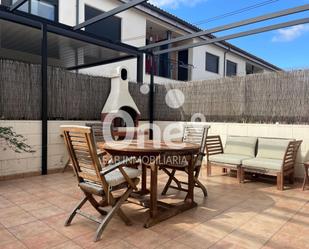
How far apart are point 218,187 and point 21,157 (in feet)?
12.3

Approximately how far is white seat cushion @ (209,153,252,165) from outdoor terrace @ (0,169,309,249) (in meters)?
0.80

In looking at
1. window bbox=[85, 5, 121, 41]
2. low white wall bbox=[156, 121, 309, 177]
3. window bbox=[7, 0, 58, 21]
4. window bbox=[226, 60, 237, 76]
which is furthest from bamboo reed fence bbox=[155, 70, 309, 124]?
window bbox=[226, 60, 237, 76]

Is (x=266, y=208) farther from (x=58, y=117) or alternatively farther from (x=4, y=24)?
(x=4, y=24)

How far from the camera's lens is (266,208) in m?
3.53

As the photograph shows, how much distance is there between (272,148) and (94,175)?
3.72m

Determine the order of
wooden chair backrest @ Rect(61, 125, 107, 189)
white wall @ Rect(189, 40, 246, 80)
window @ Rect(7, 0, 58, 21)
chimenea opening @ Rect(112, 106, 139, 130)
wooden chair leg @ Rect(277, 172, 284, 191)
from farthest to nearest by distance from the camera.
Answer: white wall @ Rect(189, 40, 246, 80), window @ Rect(7, 0, 58, 21), chimenea opening @ Rect(112, 106, 139, 130), wooden chair leg @ Rect(277, 172, 284, 191), wooden chair backrest @ Rect(61, 125, 107, 189)

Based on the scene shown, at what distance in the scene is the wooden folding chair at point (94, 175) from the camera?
259cm

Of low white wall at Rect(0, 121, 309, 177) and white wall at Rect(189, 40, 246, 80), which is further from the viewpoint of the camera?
white wall at Rect(189, 40, 246, 80)

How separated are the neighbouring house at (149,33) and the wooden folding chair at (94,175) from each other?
5.92 m

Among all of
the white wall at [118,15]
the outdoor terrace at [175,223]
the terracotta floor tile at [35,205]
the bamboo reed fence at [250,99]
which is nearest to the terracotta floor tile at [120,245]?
the outdoor terrace at [175,223]

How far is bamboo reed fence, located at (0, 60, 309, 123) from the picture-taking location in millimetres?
4988

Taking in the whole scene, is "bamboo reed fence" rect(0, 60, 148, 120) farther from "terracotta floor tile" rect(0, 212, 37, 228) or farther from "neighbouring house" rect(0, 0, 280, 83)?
"neighbouring house" rect(0, 0, 280, 83)

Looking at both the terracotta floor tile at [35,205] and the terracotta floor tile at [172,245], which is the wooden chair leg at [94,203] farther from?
the terracotta floor tile at [172,245]

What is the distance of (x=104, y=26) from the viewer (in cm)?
904
